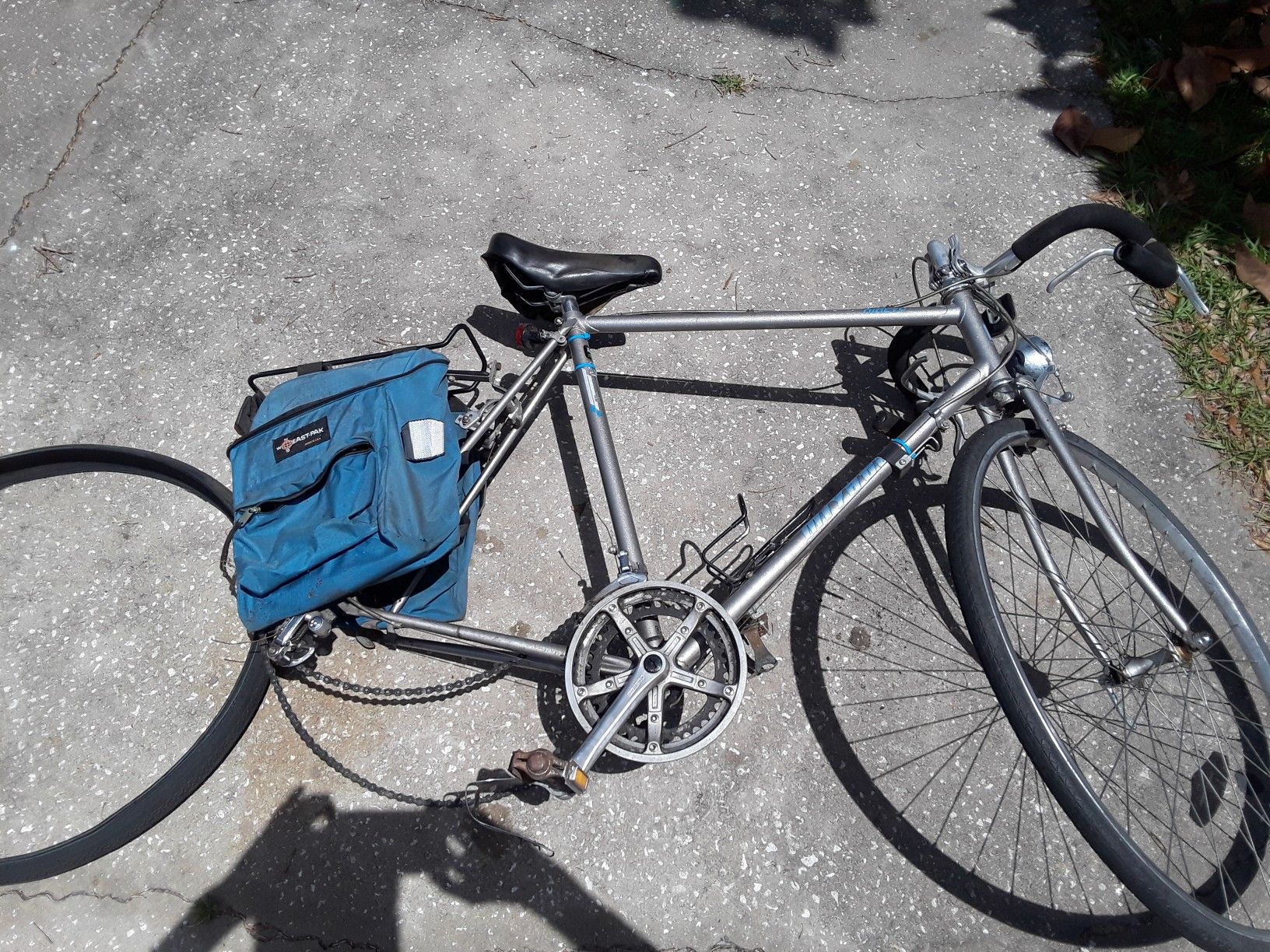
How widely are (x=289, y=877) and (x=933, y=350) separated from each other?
2.87 metres

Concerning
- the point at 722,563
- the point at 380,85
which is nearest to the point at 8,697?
the point at 722,563

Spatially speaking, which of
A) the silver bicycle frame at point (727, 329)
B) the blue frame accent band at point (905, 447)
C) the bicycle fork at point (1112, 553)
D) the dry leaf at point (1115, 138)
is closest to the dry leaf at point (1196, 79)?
the dry leaf at point (1115, 138)

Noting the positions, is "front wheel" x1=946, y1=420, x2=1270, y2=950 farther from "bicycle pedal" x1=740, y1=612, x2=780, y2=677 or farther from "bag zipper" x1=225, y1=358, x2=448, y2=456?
"bag zipper" x1=225, y1=358, x2=448, y2=456

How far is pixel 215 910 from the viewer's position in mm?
2129

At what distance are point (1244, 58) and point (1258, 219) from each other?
851 millimetres

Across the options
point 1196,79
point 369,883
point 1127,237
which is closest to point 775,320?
point 1127,237

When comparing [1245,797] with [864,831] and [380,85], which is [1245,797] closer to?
[864,831]

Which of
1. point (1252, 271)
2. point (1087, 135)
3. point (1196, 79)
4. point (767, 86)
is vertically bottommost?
point (1252, 271)

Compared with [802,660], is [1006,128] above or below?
above

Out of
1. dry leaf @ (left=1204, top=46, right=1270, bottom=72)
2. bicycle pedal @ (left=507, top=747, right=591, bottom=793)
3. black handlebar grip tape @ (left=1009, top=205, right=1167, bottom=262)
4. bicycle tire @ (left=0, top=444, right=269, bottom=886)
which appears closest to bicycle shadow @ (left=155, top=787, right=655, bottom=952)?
bicycle tire @ (left=0, top=444, right=269, bottom=886)

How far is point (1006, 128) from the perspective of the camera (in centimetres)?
362

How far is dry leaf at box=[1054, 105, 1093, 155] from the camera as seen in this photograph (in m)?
3.54

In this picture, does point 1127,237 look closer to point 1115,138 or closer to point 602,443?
point 602,443

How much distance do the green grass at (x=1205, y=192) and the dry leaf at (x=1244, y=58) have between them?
0.23 ft
